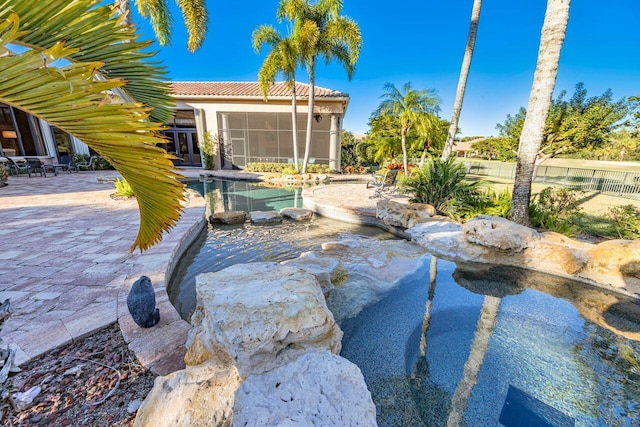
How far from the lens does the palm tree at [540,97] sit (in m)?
4.89

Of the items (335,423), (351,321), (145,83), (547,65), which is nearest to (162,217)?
(145,83)

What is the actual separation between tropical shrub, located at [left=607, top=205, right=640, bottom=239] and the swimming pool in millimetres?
2634

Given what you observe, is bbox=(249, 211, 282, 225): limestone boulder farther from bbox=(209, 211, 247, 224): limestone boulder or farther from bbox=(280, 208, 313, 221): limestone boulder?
bbox=(209, 211, 247, 224): limestone boulder

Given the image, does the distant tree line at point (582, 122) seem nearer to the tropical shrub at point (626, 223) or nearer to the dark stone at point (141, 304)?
the tropical shrub at point (626, 223)

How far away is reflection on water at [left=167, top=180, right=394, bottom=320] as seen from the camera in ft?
12.9

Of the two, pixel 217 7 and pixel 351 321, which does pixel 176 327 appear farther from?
pixel 217 7

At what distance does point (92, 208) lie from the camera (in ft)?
22.3

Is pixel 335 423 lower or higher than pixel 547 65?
lower

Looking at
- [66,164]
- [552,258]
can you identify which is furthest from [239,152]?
[552,258]

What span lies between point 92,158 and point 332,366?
753 inches

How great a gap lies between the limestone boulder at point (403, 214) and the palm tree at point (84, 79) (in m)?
5.64

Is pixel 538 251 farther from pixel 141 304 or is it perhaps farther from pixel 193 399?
pixel 141 304

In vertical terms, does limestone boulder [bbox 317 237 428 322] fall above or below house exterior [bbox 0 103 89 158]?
below

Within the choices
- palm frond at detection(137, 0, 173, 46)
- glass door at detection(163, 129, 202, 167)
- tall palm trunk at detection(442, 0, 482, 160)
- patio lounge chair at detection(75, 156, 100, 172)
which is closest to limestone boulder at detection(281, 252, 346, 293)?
tall palm trunk at detection(442, 0, 482, 160)
